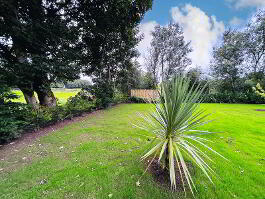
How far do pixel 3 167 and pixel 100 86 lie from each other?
822 cm

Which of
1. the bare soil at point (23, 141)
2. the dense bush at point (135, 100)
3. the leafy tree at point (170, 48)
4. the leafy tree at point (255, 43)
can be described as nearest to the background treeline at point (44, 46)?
the bare soil at point (23, 141)

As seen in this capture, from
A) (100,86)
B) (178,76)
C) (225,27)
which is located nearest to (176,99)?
(178,76)

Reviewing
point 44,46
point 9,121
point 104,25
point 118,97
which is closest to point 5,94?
point 9,121

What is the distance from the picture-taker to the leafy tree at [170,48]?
18094 mm

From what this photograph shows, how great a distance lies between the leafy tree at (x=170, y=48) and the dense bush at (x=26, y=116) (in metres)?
15.4

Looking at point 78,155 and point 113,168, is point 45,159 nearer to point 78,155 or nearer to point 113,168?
point 78,155

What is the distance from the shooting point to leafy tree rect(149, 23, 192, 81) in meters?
18.1

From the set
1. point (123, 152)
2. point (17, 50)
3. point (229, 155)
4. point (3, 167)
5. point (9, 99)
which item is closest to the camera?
point (3, 167)

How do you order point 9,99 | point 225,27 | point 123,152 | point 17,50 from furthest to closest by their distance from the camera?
point 225,27, point 17,50, point 9,99, point 123,152

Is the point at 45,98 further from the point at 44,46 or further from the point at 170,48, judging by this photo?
the point at 170,48

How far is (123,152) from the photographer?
9.91 ft

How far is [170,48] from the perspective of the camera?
730 inches

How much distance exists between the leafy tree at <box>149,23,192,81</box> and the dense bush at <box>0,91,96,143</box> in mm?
15377

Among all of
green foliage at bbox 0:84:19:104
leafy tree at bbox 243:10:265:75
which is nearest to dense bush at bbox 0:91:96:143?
green foliage at bbox 0:84:19:104
